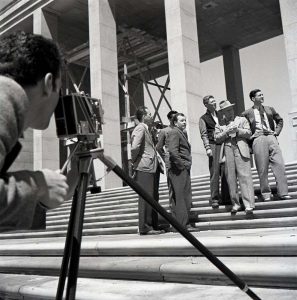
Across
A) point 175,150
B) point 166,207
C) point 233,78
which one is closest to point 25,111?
point 175,150

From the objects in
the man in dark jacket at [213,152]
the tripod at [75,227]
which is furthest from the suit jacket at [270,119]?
the tripod at [75,227]

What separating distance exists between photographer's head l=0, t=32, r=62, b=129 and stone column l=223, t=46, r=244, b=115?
2028 centimetres

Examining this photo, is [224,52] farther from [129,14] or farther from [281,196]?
[281,196]

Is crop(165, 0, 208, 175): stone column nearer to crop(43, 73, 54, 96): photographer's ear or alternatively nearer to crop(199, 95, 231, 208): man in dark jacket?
crop(199, 95, 231, 208): man in dark jacket

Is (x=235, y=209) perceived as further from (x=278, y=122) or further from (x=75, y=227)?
(x=75, y=227)

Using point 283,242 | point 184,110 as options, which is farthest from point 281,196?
point 184,110

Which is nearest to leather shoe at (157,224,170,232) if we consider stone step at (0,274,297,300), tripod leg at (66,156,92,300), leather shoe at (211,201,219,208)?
leather shoe at (211,201,219,208)

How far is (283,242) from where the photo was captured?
3.24 meters

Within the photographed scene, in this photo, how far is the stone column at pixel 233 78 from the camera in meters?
21.0

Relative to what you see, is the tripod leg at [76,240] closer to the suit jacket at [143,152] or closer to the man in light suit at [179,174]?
the man in light suit at [179,174]

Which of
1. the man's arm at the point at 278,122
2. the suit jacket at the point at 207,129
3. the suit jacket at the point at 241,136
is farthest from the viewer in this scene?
the suit jacket at the point at 207,129

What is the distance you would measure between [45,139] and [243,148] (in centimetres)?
1397

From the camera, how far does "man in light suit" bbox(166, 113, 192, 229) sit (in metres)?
5.72

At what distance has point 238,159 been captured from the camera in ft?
19.4
